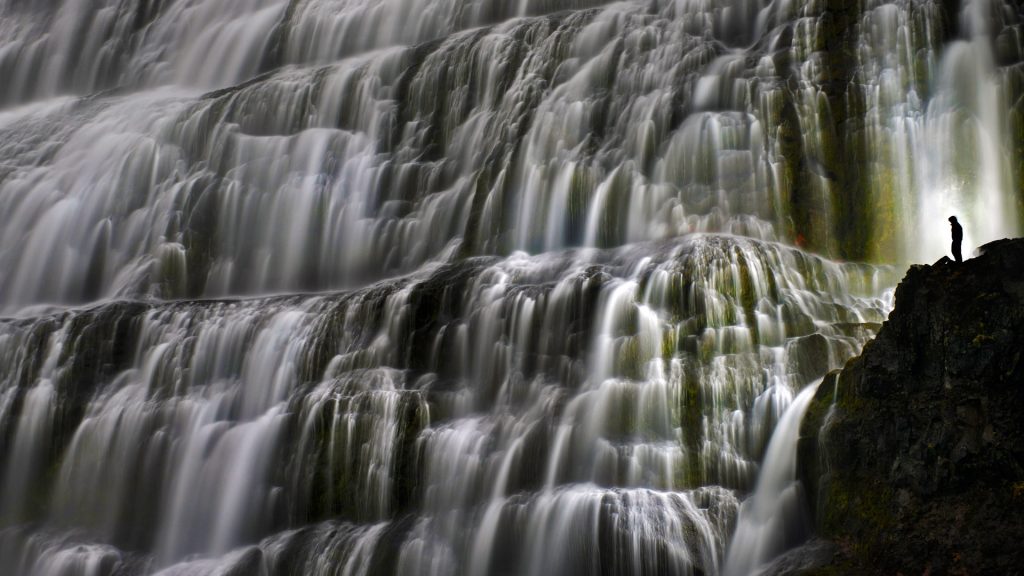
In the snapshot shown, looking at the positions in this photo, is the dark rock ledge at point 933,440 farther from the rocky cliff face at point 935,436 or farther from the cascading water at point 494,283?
the cascading water at point 494,283

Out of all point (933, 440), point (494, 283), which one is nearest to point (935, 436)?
point (933, 440)

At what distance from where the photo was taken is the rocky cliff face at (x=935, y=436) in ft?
27.1

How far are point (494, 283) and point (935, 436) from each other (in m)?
5.64

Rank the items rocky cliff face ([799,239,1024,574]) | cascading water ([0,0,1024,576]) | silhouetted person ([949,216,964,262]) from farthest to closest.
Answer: cascading water ([0,0,1024,576]) → silhouetted person ([949,216,964,262]) → rocky cliff face ([799,239,1024,574])

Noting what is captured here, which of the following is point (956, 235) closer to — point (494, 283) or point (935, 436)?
point (935, 436)

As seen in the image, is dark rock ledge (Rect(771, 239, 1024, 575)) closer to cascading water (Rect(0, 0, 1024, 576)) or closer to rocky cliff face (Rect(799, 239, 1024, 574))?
rocky cliff face (Rect(799, 239, 1024, 574))

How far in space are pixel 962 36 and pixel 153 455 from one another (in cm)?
1082

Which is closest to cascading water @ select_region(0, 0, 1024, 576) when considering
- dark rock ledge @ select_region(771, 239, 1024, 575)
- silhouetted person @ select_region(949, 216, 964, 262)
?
dark rock ledge @ select_region(771, 239, 1024, 575)

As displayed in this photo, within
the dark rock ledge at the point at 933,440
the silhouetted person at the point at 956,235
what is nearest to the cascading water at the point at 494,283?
the dark rock ledge at the point at 933,440

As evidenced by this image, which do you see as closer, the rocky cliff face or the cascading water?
the rocky cliff face

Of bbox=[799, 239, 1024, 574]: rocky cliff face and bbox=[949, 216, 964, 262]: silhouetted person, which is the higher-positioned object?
bbox=[949, 216, 964, 262]: silhouetted person

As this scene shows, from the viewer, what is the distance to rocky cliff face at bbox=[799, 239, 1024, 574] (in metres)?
8.27

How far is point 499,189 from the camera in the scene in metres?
15.4

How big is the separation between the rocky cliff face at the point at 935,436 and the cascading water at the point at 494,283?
2.62 feet
